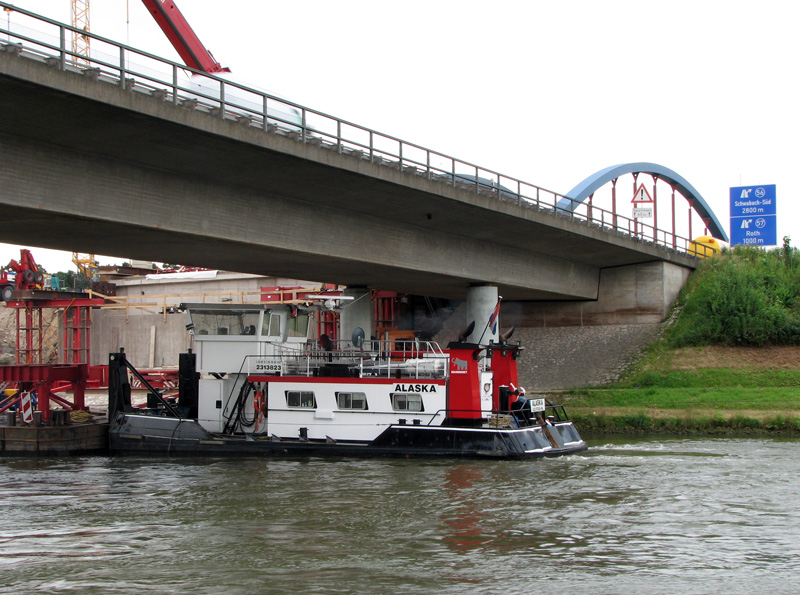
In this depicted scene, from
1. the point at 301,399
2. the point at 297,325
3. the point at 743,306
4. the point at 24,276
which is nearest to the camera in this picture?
the point at 301,399

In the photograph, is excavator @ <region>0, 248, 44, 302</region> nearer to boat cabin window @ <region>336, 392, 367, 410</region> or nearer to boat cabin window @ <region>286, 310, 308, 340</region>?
boat cabin window @ <region>286, 310, 308, 340</region>

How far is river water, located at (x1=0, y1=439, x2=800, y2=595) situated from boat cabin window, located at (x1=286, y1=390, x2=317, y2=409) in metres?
2.14

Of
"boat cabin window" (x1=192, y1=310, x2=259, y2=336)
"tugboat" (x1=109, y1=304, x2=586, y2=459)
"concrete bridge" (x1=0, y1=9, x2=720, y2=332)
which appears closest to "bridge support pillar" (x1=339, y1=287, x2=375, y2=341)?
"concrete bridge" (x1=0, y1=9, x2=720, y2=332)

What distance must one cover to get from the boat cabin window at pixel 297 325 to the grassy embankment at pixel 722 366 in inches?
428

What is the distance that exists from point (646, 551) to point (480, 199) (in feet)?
62.3

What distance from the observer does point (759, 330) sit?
126 feet

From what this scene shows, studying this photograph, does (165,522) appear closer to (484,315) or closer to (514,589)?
(514,589)

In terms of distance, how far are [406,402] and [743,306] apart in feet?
72.5

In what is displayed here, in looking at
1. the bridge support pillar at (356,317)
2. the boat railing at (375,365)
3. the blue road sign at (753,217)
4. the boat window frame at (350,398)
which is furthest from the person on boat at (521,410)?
the blue road sign at (753,217)

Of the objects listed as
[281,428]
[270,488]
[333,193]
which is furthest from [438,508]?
[333,193]

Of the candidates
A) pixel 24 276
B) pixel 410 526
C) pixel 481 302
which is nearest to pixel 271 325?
pixel 410 526

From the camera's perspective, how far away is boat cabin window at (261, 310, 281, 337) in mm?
26344

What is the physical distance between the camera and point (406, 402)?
24.0m

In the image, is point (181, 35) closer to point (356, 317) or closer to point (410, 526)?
point (356, 317)
